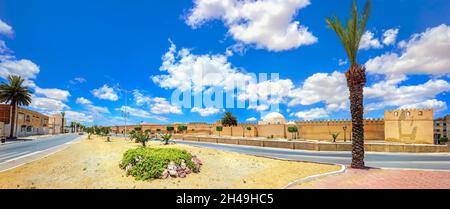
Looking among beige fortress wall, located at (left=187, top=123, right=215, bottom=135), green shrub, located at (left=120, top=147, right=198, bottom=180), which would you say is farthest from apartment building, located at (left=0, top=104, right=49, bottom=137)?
green shrub, located at (left=120, top=147, right=198, bottom=180)

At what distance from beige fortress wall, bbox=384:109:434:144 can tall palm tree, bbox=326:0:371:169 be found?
1290 inches

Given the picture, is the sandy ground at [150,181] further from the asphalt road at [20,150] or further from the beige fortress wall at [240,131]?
the beige fortress wall at [240,131]

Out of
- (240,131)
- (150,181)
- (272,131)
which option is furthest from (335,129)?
(150,181)

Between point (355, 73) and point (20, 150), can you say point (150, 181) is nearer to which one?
point (355, 73)

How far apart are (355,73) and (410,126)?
33273 millimetres

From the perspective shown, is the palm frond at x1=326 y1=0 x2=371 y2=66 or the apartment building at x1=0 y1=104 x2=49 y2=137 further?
the apartment building at x1=0 y1=104 x2=49 y2=137

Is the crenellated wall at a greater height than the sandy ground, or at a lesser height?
greater

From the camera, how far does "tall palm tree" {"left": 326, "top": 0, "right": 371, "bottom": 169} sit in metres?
13.4

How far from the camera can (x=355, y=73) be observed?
1377 cm

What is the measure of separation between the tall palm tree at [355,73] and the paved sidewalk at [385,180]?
2.21 metres

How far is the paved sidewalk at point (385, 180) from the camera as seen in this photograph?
346 inches

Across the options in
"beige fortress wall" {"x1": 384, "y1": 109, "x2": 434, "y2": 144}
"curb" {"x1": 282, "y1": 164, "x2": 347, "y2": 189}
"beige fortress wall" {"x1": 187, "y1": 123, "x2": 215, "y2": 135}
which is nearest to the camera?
"curb" {"x1": 282, "y1": 164, "x2": 347, "y2": 189}

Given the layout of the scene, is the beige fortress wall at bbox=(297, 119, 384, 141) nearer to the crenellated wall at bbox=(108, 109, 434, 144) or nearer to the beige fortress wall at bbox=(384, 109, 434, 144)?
the crenellated wall at bbox=(108, 109, 434, 144)
